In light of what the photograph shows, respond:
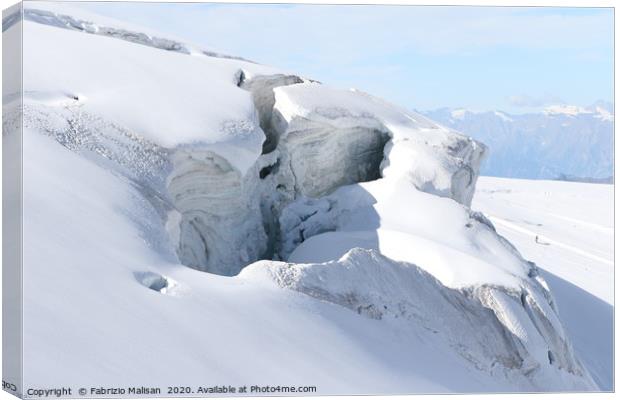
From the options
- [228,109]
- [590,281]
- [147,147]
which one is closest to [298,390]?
[147,147]

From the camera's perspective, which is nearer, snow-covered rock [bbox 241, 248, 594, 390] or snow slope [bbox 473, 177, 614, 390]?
snow-covered rock [bbox 241, 248, 594, 390]

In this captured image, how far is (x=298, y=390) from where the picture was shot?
512 centimetres

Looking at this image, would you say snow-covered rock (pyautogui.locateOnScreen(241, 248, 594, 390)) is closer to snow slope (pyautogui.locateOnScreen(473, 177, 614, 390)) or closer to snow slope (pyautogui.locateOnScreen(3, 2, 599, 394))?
snow slope (pyautogui.locateOnScreen(3, 2, 599, 394))

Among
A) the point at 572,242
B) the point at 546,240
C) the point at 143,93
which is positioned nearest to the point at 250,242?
the point at 143,93

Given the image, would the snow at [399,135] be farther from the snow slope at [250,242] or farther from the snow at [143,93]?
the snow at [143,93]

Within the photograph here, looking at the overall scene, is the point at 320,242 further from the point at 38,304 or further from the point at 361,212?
the point at 38,304

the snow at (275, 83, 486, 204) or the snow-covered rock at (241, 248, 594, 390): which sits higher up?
the snow at (275, 83, 486, 204)

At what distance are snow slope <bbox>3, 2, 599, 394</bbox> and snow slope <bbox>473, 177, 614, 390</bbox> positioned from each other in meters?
2.70

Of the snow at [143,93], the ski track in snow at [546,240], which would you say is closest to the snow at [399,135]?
the snow at [143,93]

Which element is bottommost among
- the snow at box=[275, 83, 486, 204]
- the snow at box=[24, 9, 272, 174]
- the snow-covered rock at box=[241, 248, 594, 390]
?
the snow-covered rock at box=[241, 248, 594, 390]

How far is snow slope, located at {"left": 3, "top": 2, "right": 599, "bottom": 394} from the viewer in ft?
16.5

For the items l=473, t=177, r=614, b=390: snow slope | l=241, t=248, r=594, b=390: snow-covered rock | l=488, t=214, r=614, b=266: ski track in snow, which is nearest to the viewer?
l=241, t=248, r=594, b=390: snow-covered rock

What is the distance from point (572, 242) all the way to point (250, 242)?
45.7 feet

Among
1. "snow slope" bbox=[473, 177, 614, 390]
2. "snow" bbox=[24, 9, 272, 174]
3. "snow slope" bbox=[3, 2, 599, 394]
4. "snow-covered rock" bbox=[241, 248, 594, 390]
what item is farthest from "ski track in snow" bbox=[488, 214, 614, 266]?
"snow" bbox=[24, 9, 272, 174]
